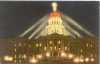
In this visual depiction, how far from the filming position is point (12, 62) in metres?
1.29

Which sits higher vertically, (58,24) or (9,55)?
(58,24)

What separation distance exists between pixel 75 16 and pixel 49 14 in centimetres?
16

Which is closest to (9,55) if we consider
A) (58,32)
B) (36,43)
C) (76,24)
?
(36,43)

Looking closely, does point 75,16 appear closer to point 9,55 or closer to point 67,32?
point 67,32

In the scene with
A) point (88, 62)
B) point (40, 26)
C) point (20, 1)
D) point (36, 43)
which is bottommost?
point (88, 62)

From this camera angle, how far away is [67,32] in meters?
1.31

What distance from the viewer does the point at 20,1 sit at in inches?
52.5

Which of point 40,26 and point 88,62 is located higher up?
point 40,26

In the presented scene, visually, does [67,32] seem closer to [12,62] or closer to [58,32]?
[58,32]

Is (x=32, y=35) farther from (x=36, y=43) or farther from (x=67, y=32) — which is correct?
(x=67, y=32)

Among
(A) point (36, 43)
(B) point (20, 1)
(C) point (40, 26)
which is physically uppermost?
(B) point (20, 1)

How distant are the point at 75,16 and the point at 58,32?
142mm

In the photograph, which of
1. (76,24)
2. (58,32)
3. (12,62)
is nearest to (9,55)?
(12,62)

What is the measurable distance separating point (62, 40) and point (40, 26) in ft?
0.52
